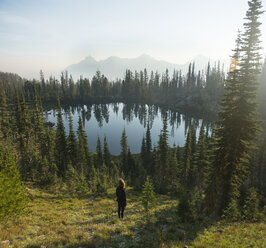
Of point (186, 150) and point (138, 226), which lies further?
point (186, 150)

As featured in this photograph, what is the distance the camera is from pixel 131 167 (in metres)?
50.1

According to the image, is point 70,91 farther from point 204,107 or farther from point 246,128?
point 246,128

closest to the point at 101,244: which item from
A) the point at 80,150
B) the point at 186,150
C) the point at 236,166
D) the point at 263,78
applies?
the point at 236,166

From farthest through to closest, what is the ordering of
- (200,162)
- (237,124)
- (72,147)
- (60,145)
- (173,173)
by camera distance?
(72,147) < (60,145) < (173,173) < (200,162) < (237,124)

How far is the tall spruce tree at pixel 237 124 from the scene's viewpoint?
14664 millimetres

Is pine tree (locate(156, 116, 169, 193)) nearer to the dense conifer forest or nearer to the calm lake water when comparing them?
the dense conifer forest

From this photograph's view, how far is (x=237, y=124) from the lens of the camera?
15.3 metres

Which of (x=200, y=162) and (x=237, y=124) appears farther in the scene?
(x=200, y=162)

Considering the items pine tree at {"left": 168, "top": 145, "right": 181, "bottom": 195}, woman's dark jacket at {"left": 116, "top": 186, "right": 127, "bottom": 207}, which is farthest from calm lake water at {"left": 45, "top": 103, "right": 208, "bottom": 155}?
woman's dark jacket at {"left": 116, "top": 186, "right": 127, "bottom": 207}

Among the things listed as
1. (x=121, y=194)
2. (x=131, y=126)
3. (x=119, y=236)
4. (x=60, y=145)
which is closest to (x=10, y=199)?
(x=121, y=194)

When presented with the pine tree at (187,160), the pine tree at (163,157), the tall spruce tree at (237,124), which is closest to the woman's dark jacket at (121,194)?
the tall spruce tree at (237,124)

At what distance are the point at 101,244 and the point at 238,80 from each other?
57.2 feet

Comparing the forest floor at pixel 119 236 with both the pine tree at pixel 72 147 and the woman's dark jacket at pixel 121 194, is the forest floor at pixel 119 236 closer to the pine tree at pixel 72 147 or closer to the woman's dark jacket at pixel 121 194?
the woman's dark jacket at pixel 121 194

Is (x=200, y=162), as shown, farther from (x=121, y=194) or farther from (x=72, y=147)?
(x=72, y=147)
